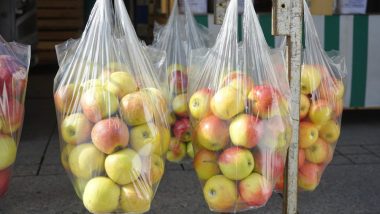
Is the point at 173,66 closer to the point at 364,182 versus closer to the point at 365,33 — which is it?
the point at 364,182

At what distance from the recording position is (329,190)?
409cm

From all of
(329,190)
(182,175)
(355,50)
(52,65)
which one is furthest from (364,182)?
(52,65)

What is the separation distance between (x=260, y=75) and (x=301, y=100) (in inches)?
13.5

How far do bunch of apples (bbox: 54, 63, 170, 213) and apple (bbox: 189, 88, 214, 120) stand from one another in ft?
0.68

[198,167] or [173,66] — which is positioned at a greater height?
[173,66]

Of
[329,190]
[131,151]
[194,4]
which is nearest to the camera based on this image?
[131,151]

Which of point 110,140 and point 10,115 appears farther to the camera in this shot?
point 10,115

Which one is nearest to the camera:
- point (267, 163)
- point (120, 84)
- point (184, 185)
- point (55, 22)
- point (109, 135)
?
point (109, 135)

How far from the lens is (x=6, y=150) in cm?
243

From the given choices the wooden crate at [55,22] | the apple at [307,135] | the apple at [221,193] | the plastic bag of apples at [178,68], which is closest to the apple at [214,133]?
the apple at [221,193]

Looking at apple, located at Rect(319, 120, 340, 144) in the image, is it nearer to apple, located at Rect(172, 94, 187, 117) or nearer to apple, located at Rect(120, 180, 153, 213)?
apple, located at Rect(172, 94, 187, 117)

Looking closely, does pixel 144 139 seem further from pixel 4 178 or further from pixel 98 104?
pixel 4 178

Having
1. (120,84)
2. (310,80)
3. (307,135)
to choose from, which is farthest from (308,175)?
(120,84)

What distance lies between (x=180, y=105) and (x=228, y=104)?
629mm
